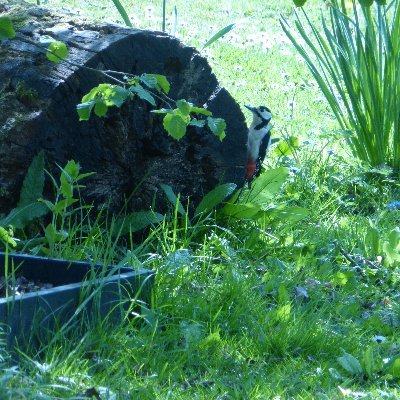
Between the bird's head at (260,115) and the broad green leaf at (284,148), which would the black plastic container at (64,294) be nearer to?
the bird's head at (260,115)

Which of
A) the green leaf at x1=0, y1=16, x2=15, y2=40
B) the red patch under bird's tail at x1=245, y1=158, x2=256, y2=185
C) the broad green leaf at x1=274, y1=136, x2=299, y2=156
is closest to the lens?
the green leaf at x1=0, y1=16, x2=15, y2=40

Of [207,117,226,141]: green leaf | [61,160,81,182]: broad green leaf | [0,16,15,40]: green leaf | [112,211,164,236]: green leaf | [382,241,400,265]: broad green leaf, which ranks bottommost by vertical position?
[382,241,400,265]: broad green leaf

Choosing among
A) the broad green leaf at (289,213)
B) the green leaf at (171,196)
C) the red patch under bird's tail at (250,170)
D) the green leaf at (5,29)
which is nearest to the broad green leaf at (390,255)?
the broad green leaf at (289,213)

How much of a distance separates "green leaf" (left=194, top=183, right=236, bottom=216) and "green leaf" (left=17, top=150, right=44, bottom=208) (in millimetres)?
1179

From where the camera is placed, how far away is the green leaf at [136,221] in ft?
16.4

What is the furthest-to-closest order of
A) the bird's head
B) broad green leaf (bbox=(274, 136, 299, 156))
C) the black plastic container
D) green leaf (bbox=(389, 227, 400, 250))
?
broad green leaf (bbox=(274, 136, 299, 156)) → the bird's head → green leaf (bbox=(389, 227, 400, 250)) → the black plastic container

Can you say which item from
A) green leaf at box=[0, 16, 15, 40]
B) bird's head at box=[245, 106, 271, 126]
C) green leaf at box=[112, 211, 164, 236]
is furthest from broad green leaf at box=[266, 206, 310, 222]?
green leaf at box=[0, 16, 15, 40]

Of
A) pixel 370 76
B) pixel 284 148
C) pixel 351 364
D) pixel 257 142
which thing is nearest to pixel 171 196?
pixel 257 142

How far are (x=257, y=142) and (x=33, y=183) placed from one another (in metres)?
2.30

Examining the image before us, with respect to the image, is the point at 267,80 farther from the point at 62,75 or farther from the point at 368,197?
the point at 62,75

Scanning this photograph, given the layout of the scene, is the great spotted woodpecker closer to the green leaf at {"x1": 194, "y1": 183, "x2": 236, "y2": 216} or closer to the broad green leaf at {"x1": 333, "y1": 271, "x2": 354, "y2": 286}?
the green leaf at {"x1": 194, "y1": 183, "x2": 236, "y2": 216}

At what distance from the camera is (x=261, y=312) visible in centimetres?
437

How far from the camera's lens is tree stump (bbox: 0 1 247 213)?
464 cm

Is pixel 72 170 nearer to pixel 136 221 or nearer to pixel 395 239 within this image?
pixel 136 221
